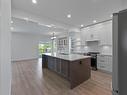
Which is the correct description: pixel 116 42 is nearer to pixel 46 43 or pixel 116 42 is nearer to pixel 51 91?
pixel 51 91

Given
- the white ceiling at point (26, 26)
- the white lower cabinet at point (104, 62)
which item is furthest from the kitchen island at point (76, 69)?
the white ceiling at point (26, 26)

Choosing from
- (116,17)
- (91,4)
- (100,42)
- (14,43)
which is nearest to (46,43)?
(14,43)

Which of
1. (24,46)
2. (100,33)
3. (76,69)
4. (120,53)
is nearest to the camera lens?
(120,53)

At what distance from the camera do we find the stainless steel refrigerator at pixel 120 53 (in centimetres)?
92

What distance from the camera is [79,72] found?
3.65m

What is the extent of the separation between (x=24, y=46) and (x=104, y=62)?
7405 millimetres

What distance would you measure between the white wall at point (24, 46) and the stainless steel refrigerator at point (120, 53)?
941cm

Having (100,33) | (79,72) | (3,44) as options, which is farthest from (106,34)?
(3,44)

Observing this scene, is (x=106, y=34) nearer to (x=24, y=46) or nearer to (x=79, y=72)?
(x=79, y=72)

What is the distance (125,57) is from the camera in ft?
2.99

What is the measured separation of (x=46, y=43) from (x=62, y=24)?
6.07 metres

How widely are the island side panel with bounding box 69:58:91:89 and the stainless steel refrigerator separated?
2.34 meters

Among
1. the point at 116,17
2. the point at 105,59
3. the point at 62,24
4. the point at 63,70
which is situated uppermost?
the point at 62,24

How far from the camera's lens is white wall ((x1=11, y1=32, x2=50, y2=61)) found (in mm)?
9180
